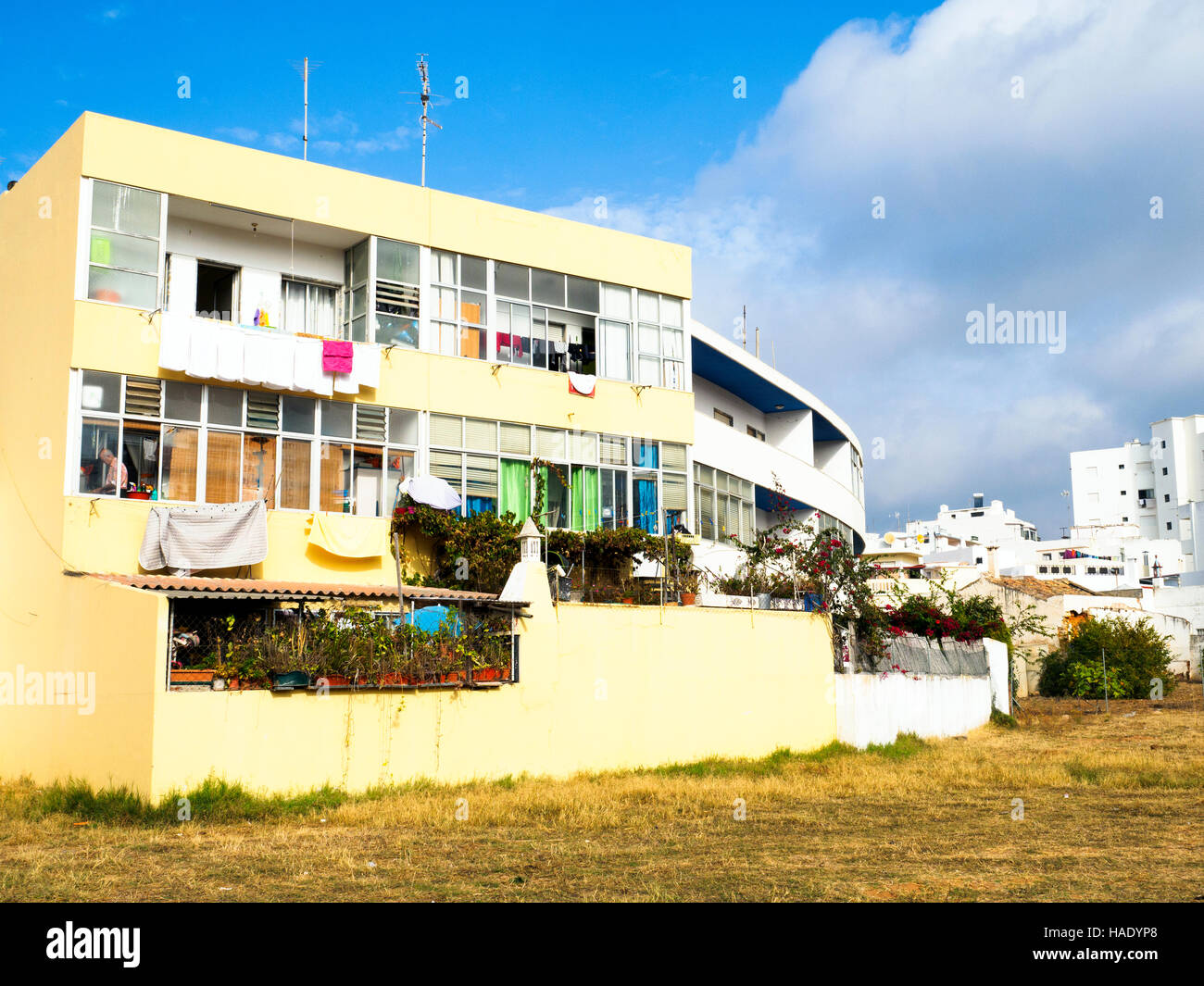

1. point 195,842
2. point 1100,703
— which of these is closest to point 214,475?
point 195,842

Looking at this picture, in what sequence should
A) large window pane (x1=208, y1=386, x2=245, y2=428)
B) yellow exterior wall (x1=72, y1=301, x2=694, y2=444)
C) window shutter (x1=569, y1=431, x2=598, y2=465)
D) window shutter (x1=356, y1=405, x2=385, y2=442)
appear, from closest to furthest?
yellow exterior wall (x1=72, y1=301, x2=694, y2=444) < large window pane (x1=208, y1=386, x2=245, y2=428) < window shutter (x1=356, y1=405, x2=385, y2=442) < window shutter (x1=569, y1=431, x2=598, y2=465)

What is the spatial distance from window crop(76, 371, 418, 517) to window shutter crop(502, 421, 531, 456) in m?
1.80

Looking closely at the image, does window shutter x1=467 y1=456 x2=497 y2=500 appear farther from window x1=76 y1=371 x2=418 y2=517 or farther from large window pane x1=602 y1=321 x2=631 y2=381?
large window pane x1=602 y1=321 x2=631 y2=381

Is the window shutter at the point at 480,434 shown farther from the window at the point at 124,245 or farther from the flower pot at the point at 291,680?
the flower pot at the point at 291,680

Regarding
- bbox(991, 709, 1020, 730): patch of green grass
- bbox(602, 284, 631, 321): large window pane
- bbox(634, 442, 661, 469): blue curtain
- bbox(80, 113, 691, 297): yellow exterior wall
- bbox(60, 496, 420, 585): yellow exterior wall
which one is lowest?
bbox(991, 709, 1020, 730): patch of green grass

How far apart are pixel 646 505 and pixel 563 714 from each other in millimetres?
6373

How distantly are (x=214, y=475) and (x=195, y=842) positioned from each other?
26.0 feet

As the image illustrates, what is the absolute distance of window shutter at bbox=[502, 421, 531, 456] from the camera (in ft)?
70.7

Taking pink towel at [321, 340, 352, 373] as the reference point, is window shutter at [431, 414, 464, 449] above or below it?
below

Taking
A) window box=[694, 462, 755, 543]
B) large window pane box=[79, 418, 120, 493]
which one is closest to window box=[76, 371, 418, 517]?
large window pane box=[79, 418, 120, 493]

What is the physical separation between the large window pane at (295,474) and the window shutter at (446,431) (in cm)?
238

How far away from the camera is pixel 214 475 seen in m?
18.5

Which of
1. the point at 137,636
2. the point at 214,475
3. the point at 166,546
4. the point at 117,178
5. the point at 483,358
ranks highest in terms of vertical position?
the point at 117,178
